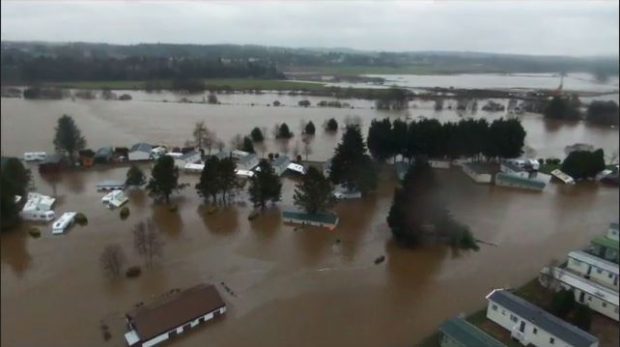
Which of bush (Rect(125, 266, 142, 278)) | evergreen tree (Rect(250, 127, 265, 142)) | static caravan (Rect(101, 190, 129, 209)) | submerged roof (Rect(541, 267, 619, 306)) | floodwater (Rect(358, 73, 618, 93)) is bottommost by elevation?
bush (Rect(125, 266, 142, 278))

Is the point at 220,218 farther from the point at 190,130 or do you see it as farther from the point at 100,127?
the point at 100,127

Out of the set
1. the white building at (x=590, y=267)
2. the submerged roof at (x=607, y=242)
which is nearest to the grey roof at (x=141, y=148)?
the white building at (x=590, y=267)

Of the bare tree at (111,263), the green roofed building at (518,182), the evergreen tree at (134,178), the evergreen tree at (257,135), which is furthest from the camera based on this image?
the evergreen tree at (257,135)

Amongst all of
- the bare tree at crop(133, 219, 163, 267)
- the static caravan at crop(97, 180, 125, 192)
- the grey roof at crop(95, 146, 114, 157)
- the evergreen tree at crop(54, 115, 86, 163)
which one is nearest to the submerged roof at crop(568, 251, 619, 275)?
the bare tree at crop(133, 219, 163, 267)

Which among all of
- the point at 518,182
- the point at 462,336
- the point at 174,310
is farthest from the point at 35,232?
the point at 518,182

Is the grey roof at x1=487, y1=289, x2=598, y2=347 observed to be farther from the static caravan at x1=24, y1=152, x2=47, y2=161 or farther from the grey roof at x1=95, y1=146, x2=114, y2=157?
the static caravan at x1=24, y1=152, x2=47, y2=161

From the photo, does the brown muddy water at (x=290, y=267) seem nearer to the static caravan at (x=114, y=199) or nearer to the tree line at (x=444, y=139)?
the static caravan at (x=114, y=199)

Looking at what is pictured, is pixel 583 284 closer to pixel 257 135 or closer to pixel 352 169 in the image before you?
pixel 352 169
